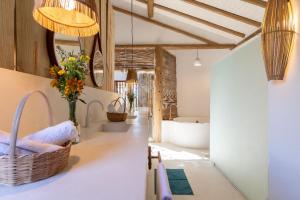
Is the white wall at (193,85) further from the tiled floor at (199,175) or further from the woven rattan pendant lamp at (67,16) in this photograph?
the woven rattan pendant lamp at (67,16)

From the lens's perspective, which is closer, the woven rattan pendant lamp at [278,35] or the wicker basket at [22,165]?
the wicker basket at [22,165]

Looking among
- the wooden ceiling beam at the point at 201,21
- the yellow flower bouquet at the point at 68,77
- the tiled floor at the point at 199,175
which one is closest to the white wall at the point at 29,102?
the yellow flower bouquet at the point at 68,77

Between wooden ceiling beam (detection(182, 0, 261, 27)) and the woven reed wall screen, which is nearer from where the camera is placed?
wooden ceiling beam (detection(182, 0, 261, 27))

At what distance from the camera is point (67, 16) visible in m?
1.23

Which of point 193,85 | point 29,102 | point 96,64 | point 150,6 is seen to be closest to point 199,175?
point 96,64

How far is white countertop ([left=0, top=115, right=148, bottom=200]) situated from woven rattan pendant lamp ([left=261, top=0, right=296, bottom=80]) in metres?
1.04

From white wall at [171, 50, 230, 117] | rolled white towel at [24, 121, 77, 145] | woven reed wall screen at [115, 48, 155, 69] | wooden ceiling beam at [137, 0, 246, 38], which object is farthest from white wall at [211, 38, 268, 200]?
white wall at [171, 50, 230, 117]

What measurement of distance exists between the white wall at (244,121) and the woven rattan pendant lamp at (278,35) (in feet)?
3.79

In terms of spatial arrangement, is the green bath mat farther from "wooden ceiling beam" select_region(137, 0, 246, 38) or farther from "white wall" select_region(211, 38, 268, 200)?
"wooden ceiling beam" select_region(137, 0, 246, 38)

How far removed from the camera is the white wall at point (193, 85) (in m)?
7.43

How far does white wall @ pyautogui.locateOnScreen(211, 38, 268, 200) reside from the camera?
2.55 meters

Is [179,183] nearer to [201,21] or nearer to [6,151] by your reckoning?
[6,151]

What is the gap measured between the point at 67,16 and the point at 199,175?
3.36 meters

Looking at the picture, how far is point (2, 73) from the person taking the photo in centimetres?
98
